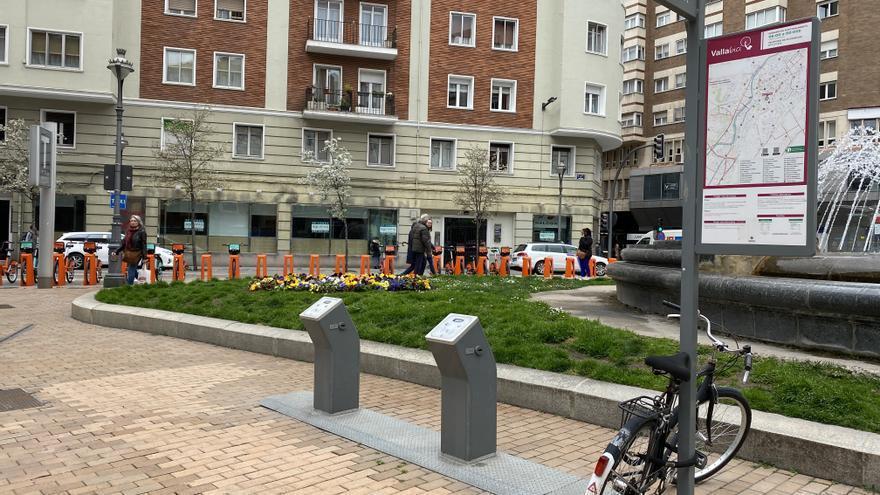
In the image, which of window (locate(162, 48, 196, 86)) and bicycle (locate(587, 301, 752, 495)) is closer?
bicycle (locate(587, 301, 752, 495))

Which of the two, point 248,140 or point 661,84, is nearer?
point 248,140

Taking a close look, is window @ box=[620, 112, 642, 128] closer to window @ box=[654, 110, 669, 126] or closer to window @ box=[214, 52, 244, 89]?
window @ box=[654, 110, 669, 126]

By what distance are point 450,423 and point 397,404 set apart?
1.81 metres

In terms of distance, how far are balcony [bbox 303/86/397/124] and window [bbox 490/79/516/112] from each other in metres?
5.31

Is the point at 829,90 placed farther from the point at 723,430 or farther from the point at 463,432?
the point at 463,432

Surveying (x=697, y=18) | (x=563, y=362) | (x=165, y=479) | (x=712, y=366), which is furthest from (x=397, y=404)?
(x=697, y=18)

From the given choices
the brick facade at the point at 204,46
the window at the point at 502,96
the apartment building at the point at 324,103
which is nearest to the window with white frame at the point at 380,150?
the apartment building at the point at 324,103

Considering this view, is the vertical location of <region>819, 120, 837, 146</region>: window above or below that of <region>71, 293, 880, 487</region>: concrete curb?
above

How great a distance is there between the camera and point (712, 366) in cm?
421

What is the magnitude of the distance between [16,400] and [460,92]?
3025 cm

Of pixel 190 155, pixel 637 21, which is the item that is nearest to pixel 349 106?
pixel 190 155

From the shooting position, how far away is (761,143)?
324 centimetres

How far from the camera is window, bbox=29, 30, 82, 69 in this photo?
28906 millimetres

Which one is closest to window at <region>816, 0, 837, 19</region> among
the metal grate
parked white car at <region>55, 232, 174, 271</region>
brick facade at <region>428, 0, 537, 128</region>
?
brick facade at <region>428, 0, 537, 128</region>
